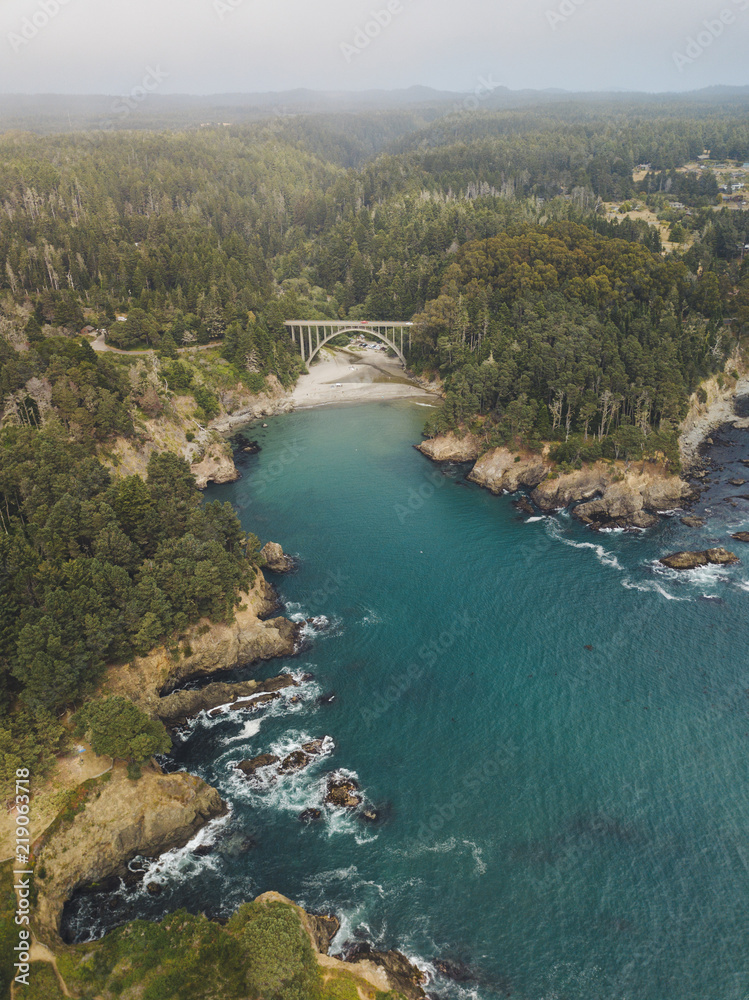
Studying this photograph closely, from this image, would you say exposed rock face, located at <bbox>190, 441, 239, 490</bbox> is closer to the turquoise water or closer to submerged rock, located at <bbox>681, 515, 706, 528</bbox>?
the turquoise water

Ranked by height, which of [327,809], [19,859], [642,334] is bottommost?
[327,809]

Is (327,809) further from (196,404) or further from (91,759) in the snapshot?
(196,404)

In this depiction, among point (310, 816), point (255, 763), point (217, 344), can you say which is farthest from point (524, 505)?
point (217, 344)

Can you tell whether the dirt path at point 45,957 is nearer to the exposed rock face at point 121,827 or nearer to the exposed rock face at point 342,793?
the exposed rock face at point 121,827

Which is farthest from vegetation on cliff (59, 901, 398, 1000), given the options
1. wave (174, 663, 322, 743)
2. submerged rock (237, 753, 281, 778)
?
wave (174, 663, 322, 743)

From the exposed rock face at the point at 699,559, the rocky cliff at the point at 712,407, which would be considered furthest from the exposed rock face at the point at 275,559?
the rocky cliff at the point at 712,407

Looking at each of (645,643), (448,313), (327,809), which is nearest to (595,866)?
(327,809)
